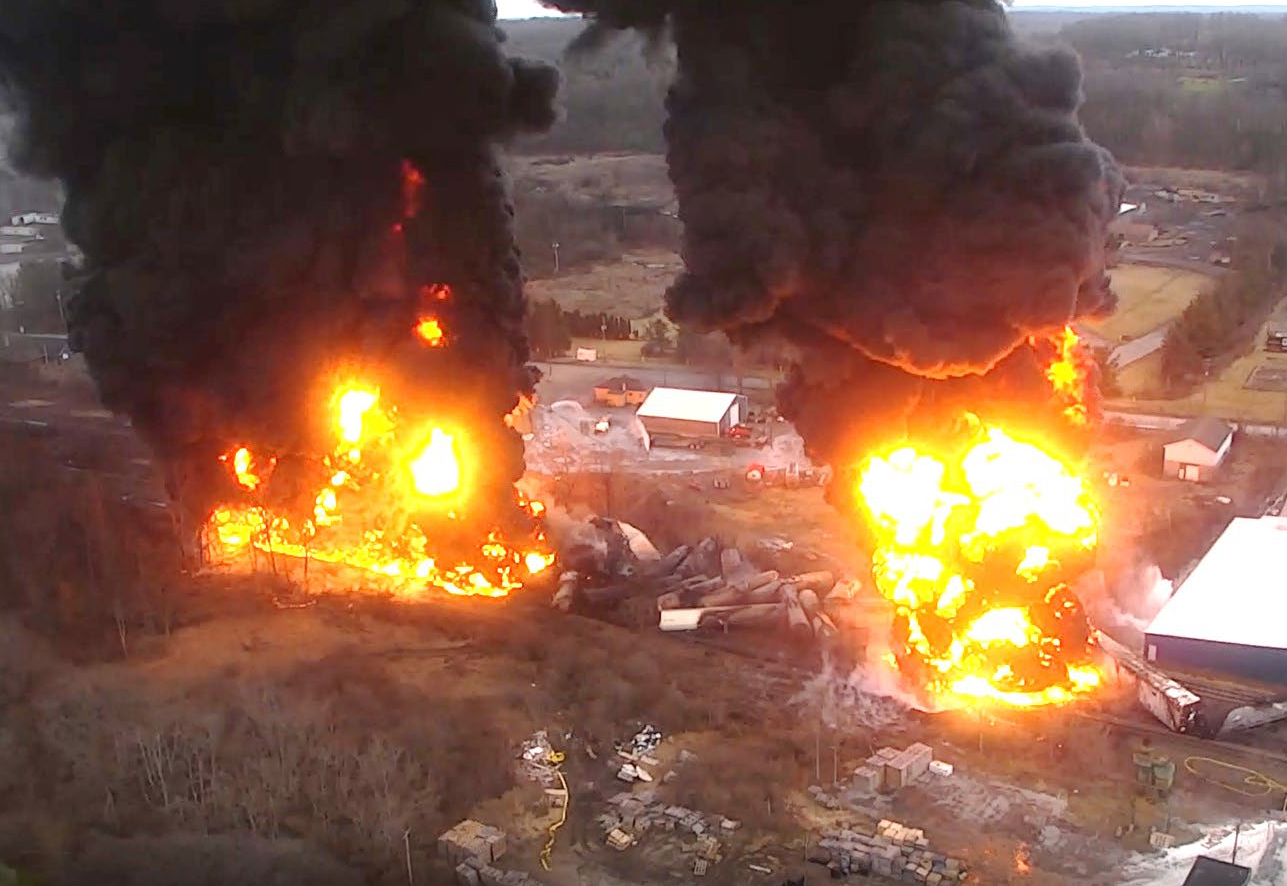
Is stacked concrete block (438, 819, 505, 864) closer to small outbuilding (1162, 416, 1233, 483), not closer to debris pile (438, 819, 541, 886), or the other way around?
debris pile (438, 819, 541, 886)

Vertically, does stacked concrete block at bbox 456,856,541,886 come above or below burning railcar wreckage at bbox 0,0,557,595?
below

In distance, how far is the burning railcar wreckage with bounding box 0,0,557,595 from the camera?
34.9 m

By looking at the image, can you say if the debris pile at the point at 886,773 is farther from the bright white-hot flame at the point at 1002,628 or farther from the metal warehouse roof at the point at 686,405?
the metal warehouse roof at the point at 686,405

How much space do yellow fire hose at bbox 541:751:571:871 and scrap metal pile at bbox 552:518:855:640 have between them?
22.3 ft

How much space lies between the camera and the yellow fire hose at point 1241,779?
2656 cm

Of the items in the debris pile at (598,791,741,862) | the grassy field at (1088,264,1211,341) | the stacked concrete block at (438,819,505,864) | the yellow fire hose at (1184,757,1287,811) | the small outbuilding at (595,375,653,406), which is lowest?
the stacked concrete block at (438,819,505,864)

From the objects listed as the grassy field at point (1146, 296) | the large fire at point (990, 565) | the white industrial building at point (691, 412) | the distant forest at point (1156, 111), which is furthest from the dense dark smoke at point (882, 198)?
the distant forest at point (1156, 111)

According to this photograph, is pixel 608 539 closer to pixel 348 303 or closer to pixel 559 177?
pixel 348 303

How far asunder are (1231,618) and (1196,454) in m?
14.6

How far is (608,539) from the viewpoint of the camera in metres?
38.7

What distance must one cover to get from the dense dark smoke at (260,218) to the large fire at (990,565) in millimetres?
11628

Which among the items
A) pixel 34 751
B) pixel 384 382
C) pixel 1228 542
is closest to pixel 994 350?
pixel 1228 542

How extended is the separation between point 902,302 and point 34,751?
2040 centimetres

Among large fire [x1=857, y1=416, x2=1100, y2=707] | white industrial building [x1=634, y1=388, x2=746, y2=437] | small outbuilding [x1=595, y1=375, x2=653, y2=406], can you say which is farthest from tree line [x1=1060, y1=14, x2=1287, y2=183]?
large fire [x1=857, y1=416, x2=1100, y2=707]
